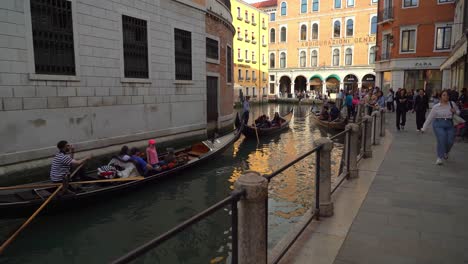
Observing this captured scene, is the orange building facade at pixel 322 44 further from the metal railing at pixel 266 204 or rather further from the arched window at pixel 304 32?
the metal railing at pixel 266 204

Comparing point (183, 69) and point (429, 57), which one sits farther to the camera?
point (429, 57)

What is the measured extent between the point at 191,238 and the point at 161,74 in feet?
24.7

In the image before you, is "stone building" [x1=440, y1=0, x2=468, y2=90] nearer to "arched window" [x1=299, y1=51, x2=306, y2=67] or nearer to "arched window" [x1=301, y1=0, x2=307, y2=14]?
"arched window" [x1=299, y1=51, x2=306, y2=67]

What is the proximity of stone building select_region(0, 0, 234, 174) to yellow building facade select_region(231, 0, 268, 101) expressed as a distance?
23435 millimetres

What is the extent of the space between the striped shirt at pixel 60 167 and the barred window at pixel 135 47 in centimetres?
439

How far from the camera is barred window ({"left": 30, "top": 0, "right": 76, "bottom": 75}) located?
25.2ft

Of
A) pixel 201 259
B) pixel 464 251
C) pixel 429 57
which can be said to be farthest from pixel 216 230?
pixel 429 57

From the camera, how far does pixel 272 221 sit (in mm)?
6074

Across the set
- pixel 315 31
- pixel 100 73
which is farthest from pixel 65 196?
pixel 315 31

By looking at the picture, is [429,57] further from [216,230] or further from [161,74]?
[216,230]

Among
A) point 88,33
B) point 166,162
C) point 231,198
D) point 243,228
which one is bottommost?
point 166,162

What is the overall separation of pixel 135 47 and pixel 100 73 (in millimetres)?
1733

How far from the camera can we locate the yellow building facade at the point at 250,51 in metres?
37.9

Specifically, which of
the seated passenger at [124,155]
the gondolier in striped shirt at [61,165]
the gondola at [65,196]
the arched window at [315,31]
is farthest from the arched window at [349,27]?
the gondolier in striped shirt at [61,165]
